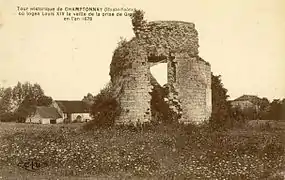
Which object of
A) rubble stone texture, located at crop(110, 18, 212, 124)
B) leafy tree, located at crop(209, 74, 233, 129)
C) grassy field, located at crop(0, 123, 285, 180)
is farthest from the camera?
rubble stone texture, located at crop(110, 18, 212, 124)

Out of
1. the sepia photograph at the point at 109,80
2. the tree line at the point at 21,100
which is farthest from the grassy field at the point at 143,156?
the tree line at the point at 21,100

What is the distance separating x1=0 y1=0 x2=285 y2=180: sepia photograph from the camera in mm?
4637

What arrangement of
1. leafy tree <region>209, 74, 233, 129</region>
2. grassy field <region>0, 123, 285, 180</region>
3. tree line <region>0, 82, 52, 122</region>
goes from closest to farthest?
grassy field <region>0, 123, 285, 180</region>, tree line <region>0, 82, 52, 122</region>, leafy tree <region>209, 74, 233, 129</region>

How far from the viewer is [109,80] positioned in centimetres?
541

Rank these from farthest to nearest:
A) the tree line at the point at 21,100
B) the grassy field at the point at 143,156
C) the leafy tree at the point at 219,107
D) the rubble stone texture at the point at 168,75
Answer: the rubble stone texture at the point at 168,75 < the leafy tree at the point at 219,107 < the tree line at the point at 21,100 < the grassy field at the point at 143,156

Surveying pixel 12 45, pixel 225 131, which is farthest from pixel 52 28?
pixel 225 131

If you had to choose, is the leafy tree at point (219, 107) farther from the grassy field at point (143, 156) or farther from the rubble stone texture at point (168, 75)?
the grassy field at point (143, 156)

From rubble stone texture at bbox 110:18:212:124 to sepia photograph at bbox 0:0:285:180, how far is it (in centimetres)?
47

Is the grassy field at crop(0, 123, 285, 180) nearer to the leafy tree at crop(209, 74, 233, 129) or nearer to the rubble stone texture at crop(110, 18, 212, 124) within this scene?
the leafy tree at crop(209, 74, 233, 129)

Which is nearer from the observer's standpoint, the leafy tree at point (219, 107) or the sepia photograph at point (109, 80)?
the sepia photograph at point (109, 80)

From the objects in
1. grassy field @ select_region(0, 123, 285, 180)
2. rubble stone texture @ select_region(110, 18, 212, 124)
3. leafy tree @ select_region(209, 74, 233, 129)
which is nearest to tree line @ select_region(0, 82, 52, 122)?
grassy field @ select_region(0, 123, 285, 180)

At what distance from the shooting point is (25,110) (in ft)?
17.1

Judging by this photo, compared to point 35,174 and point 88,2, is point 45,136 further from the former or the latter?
point 88,2

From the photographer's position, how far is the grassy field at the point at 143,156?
182 inches
